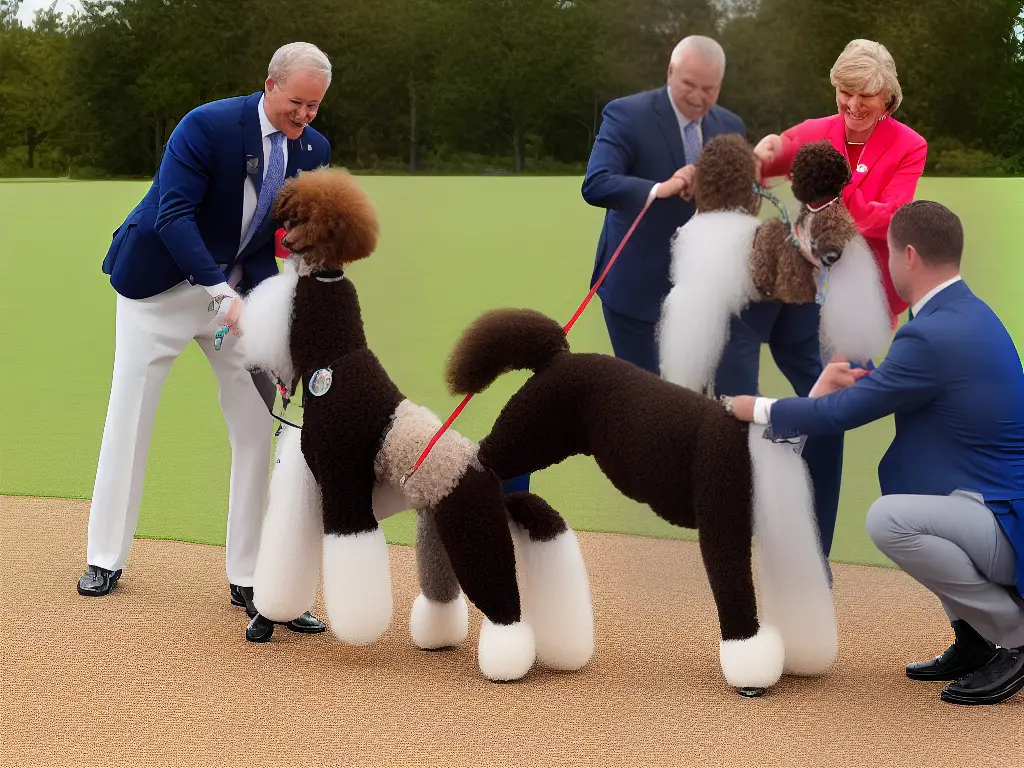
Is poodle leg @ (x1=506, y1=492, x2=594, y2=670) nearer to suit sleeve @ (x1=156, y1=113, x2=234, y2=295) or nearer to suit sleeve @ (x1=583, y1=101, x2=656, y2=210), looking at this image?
suit sleeve @ (x1=583, y1=101, x2=656, y2=210)

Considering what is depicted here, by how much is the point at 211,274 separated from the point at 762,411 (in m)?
1.56

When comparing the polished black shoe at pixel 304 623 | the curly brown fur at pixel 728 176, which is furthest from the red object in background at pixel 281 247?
the curly brown fur at pixel 728 176

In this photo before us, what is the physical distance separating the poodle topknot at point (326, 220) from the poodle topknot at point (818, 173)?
3.58 ft

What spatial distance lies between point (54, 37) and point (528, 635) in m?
14.1

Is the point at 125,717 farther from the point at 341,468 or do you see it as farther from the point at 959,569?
the point at 959,569

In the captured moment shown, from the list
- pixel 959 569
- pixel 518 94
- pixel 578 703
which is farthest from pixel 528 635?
pixel 518 94

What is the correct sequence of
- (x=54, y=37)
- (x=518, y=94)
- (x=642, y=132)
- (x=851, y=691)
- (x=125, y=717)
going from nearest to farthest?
(x=125, y=717), (x=851, y=691), (x=642, y=132), (x=518, y=94), (x=54, y=37)

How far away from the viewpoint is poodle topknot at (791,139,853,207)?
276 centimetres

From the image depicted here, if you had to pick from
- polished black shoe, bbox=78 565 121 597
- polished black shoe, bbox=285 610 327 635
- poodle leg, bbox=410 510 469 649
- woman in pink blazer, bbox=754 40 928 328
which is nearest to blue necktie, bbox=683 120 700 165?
woman in pink blazer, bbox=754 40 928 328

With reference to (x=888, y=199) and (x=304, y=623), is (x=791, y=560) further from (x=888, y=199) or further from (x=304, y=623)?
(x=304, y=623)

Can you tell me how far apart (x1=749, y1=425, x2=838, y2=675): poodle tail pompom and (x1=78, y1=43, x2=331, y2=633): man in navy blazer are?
1.32 metres

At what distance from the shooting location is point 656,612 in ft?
11.5

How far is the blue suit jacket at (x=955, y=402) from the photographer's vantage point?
8.79 feet

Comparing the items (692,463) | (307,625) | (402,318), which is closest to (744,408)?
(692,463)
